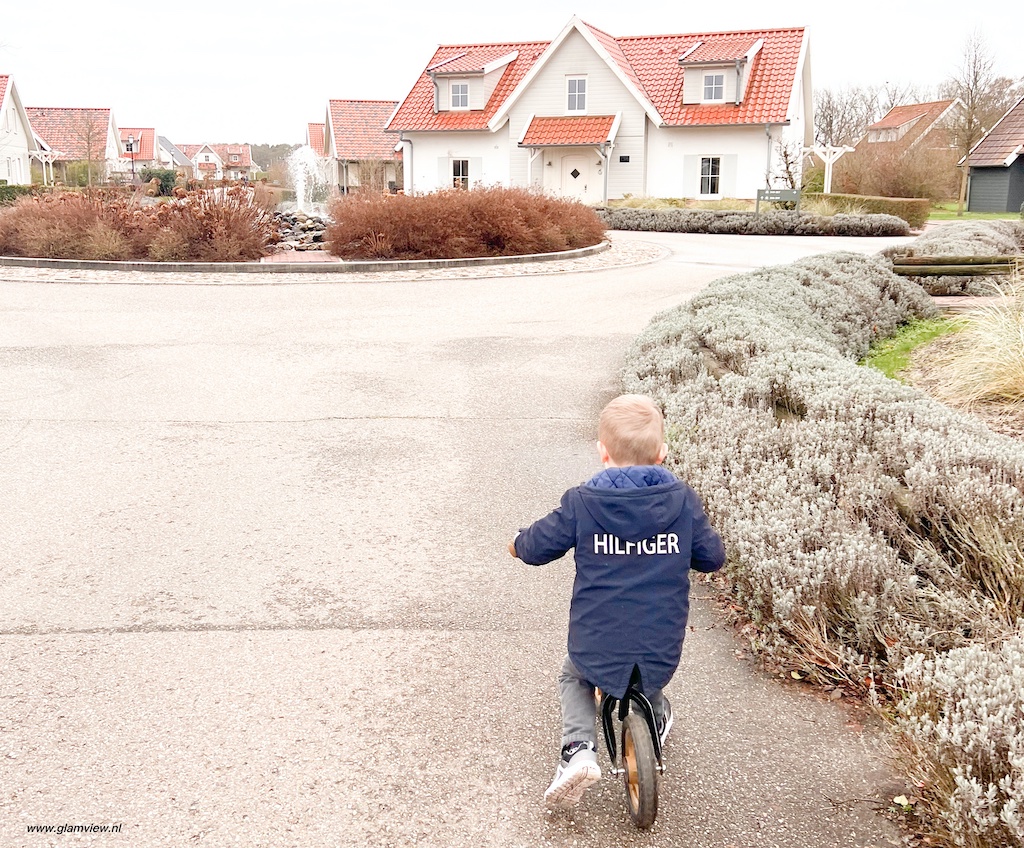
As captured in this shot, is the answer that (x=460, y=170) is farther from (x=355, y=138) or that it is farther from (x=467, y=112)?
(x=355, y=138)

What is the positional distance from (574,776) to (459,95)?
141 feet

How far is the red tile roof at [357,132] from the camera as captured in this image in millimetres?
57781

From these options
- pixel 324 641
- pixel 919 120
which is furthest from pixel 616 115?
pixel 324 641

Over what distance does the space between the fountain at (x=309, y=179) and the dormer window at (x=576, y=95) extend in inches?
430

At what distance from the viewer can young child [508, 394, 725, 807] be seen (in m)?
2.85

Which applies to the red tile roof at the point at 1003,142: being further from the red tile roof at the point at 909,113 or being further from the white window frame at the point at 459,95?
the white window frame at the point at 459,95

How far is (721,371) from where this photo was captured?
7.01 metres

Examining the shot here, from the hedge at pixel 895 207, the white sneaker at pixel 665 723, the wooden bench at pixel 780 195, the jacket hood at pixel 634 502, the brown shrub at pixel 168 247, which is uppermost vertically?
the wooden bench at pixel 780 195

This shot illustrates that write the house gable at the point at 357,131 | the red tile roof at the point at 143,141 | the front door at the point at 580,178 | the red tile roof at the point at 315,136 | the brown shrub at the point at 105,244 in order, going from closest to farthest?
the brown shrub at the point at 105,244 < the front door at the point at 580,178 < the house gable at the point at 357,131 < the red tile roof at the point at 315,136 < the red tile roof at the point at 143,141

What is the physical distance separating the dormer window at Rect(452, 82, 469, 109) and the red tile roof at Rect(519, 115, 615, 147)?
3.71 metres

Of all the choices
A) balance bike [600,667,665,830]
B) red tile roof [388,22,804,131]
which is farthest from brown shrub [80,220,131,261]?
red tile roof [388,22,804,131]

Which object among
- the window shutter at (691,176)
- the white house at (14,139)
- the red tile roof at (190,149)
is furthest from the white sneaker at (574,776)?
the red tile roof at (190,149)

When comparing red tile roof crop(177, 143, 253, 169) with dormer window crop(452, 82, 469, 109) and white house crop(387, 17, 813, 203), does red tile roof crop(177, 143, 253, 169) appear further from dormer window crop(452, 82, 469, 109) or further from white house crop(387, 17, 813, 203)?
white house crop(387, 17, 813, 203)

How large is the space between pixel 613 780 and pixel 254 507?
3125 mm
